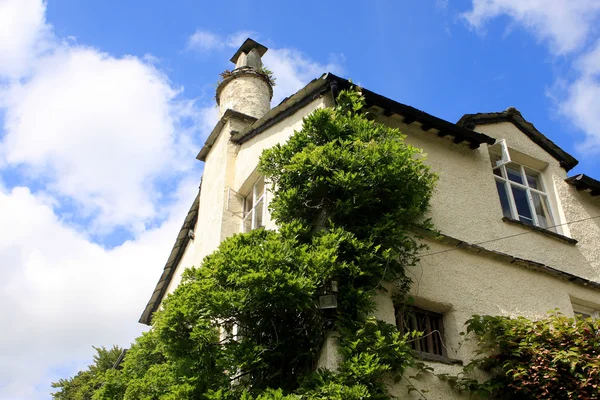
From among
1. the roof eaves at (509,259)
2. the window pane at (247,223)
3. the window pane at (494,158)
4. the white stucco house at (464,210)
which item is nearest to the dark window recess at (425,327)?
the white stucco house at (464,210)

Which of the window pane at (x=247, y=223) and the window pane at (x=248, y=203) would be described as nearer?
the window pane at (x=247, y=223)

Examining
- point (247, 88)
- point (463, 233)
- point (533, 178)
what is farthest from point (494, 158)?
point (247, 88)

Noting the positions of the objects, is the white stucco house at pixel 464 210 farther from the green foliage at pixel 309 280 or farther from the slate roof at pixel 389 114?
the green foliage at pixel 309 280

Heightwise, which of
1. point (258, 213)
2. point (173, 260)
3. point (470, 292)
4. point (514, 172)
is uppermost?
point (514, 172)

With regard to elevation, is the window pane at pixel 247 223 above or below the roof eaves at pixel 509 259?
above

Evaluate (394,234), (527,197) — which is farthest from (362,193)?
(527,197)

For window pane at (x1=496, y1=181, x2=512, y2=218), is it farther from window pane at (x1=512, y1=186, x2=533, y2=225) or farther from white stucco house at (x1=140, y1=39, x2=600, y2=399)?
window pane at (x1=512, y1=186, x2=533, y2=225)

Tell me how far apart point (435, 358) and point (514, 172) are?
5371 mm

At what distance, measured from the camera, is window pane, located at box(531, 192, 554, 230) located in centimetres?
1188

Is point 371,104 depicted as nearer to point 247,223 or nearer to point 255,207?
point 255,207

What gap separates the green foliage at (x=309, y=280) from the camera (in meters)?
7.38

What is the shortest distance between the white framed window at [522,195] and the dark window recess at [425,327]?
3219 millimetres

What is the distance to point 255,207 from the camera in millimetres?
11211

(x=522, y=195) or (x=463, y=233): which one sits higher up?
(x=522, y=195)
